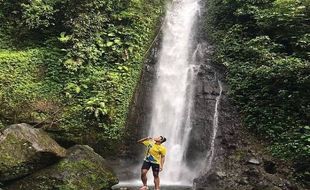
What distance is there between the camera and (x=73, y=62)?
13.6 m

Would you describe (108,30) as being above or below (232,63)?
above

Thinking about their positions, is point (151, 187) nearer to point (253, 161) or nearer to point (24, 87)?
point (253, 161)

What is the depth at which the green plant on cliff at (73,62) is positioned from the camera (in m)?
12.2

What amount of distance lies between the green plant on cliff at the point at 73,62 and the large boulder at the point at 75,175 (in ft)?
5.93

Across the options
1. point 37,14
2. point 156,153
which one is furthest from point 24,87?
point 156,153

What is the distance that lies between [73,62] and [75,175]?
17.1 ft

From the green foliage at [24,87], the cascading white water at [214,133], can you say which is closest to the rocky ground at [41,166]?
the green foliage at [24,87]

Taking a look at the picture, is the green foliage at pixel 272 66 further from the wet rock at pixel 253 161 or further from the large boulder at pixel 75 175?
the large boulder at pixel 75 175

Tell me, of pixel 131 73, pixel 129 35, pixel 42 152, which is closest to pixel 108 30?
pixel 129 35

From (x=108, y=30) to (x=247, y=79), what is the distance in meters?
6.02

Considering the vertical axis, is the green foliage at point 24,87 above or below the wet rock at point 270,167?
above

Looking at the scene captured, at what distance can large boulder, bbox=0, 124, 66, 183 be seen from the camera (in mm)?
9242

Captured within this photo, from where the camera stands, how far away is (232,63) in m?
14.0

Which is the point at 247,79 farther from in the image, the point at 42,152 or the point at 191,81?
the point at 42,152
